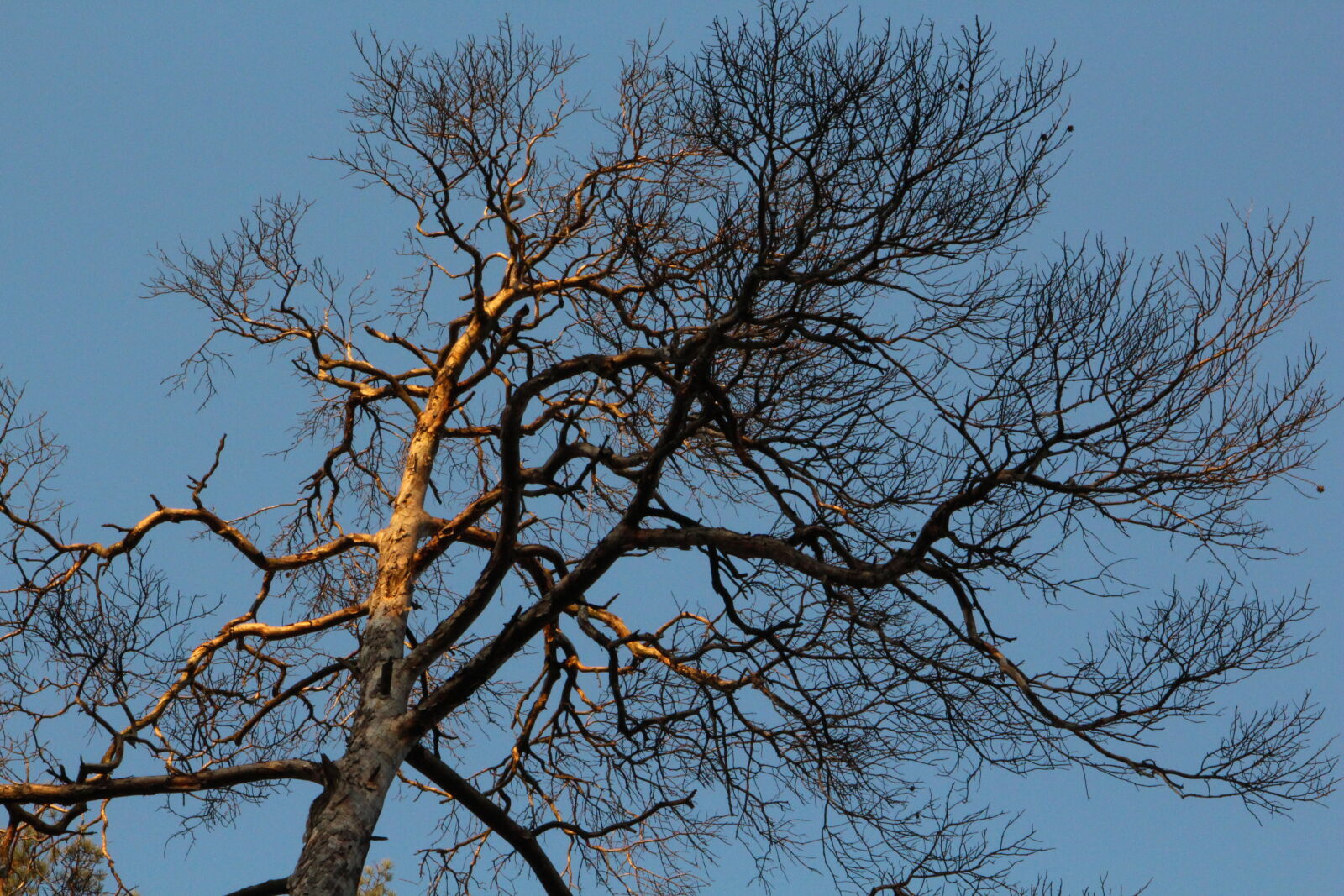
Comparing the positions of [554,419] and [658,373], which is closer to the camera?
[658,373]

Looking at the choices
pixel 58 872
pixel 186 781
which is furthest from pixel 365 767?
pixel 58 872

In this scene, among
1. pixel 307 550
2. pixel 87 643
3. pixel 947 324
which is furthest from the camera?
pixel 307 550

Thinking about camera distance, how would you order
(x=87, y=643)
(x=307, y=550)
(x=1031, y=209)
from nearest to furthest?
(x=1031, y=209) < (x=87, y=643) < (x=307, y=550)

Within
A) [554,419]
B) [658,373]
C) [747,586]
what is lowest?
[747,586]

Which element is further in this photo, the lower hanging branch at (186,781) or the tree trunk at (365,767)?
the lower hanging branch at (186,781)

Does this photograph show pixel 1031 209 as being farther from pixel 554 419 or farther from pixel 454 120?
pixel 454 120

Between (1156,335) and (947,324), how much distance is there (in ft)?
4.00

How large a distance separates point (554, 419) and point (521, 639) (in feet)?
8.44

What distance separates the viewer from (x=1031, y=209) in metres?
6.24

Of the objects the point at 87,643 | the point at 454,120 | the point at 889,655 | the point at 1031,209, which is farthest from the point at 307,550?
the point at 1031,209

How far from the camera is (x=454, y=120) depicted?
8.80m

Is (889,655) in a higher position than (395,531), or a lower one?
lower

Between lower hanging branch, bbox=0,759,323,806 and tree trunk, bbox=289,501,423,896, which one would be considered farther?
lower hanging branch, bbox=0,759,323,806

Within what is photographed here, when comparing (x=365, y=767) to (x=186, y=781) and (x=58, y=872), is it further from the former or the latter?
(x=58, y=872)
